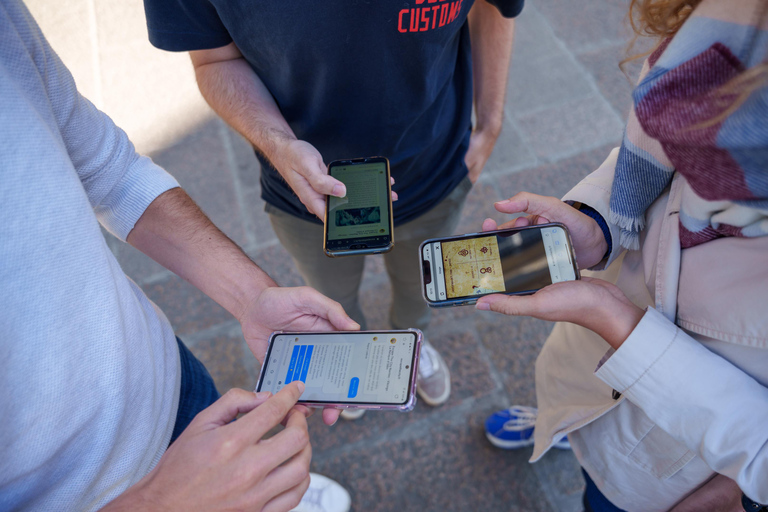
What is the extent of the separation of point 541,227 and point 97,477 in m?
1.08

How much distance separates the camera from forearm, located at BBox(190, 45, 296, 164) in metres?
1.18

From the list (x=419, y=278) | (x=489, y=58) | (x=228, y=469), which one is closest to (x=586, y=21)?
(x=489, y=58)

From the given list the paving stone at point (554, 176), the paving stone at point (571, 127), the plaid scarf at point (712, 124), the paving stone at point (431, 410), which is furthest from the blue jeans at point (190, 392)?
the paving stone at point (571, 127)

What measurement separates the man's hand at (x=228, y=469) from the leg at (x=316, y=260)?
0.73 meters

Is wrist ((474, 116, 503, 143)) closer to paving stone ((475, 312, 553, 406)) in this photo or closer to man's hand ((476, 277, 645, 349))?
man's hand ((476, 277, 645, 349))

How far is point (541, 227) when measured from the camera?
1159mm

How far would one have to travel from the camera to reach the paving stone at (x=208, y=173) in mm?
2457

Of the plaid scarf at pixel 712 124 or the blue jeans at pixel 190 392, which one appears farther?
the blue jeans at pixel 190 392

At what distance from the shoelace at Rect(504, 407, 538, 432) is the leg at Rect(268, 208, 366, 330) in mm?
762

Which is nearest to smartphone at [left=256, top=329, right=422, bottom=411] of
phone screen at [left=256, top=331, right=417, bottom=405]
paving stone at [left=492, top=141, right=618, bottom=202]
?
Result: phone screen at [left=256, top=331, right=417, bottom=405]

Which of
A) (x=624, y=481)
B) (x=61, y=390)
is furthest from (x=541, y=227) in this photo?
(x=61, y=390)

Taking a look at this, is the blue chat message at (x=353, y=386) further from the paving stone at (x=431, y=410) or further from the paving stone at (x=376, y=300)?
the paving stone at (x=376, y=300)

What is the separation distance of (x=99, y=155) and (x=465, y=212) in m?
1.74

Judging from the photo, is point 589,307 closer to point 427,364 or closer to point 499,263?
point 499,263
